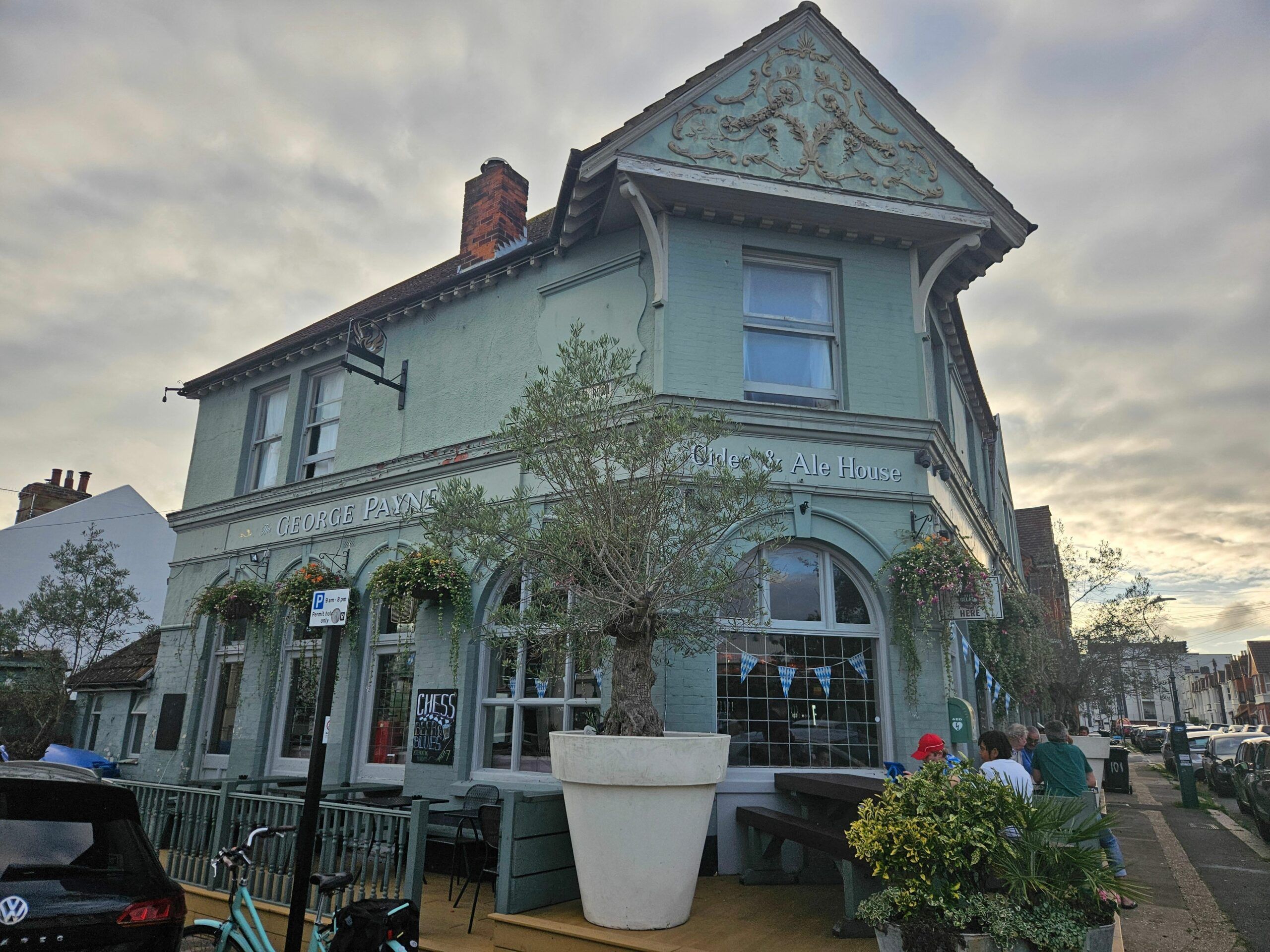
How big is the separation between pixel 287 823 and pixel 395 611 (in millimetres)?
4434

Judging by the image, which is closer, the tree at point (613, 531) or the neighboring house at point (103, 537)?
the tree at point (613, 531)

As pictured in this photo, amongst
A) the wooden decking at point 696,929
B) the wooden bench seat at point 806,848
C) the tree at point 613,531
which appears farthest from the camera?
the tree at point 613,531

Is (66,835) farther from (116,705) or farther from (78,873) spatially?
(116,705)

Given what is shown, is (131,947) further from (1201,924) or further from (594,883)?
(1201,924)

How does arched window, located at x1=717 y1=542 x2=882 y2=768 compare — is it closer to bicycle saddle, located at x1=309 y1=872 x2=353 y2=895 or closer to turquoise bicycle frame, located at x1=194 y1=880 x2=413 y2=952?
bicycle saddle, located at x1=309 y1=872 x2=353 y2=895

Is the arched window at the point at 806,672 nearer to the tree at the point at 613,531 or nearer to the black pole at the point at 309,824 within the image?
the tree at the point at 613,531

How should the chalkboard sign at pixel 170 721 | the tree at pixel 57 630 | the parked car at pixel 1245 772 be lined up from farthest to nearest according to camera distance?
the tree at pixel 57 630 < the parked car at pixel 1245 772 < the chalkboard sign at pixel 170 721

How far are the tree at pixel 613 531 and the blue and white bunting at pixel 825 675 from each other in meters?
2.07

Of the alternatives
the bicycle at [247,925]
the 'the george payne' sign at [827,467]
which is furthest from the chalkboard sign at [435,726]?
the bicycle at [247,925]

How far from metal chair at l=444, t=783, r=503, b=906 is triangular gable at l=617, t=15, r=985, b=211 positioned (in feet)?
23.9

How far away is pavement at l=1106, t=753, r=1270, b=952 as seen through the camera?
766 centimetres

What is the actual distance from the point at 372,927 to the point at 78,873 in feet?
5.12

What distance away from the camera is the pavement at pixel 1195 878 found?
7.66 metres

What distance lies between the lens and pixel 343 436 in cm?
1348
